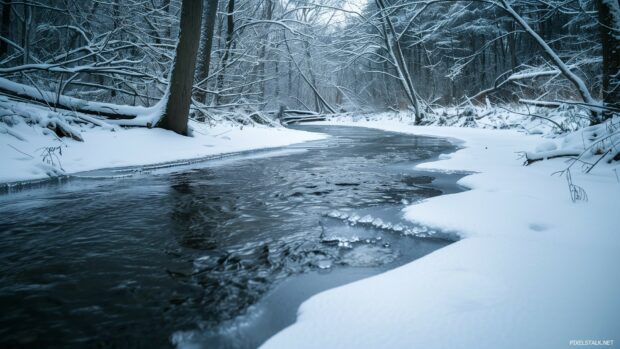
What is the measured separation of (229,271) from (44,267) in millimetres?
990

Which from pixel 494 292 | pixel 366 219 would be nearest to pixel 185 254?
pixel 366 219

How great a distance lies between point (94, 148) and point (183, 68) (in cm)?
242

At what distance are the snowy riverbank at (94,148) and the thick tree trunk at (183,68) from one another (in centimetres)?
35

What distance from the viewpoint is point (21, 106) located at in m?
5.22

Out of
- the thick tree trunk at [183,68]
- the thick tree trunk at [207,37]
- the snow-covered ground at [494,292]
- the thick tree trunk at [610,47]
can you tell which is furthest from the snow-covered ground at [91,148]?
the thick tree trunk at [610,47]

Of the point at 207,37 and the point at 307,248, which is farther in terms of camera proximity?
the point at 207,37

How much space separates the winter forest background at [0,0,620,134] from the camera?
574 centimetres

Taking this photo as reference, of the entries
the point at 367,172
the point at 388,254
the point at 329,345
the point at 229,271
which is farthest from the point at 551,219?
the point at 367,172

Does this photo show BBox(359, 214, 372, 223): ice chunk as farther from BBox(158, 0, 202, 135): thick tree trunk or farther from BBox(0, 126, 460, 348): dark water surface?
BBox(158, 0, 202, 135): thick tree trunk

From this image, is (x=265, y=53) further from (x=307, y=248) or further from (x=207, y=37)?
(x=307, y=248)

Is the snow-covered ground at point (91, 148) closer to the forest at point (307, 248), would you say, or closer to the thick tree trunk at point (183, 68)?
the forest at point (307, 248)

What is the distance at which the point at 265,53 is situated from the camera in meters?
15.3

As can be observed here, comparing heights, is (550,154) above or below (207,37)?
below

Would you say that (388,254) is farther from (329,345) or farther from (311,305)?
(329,345)
